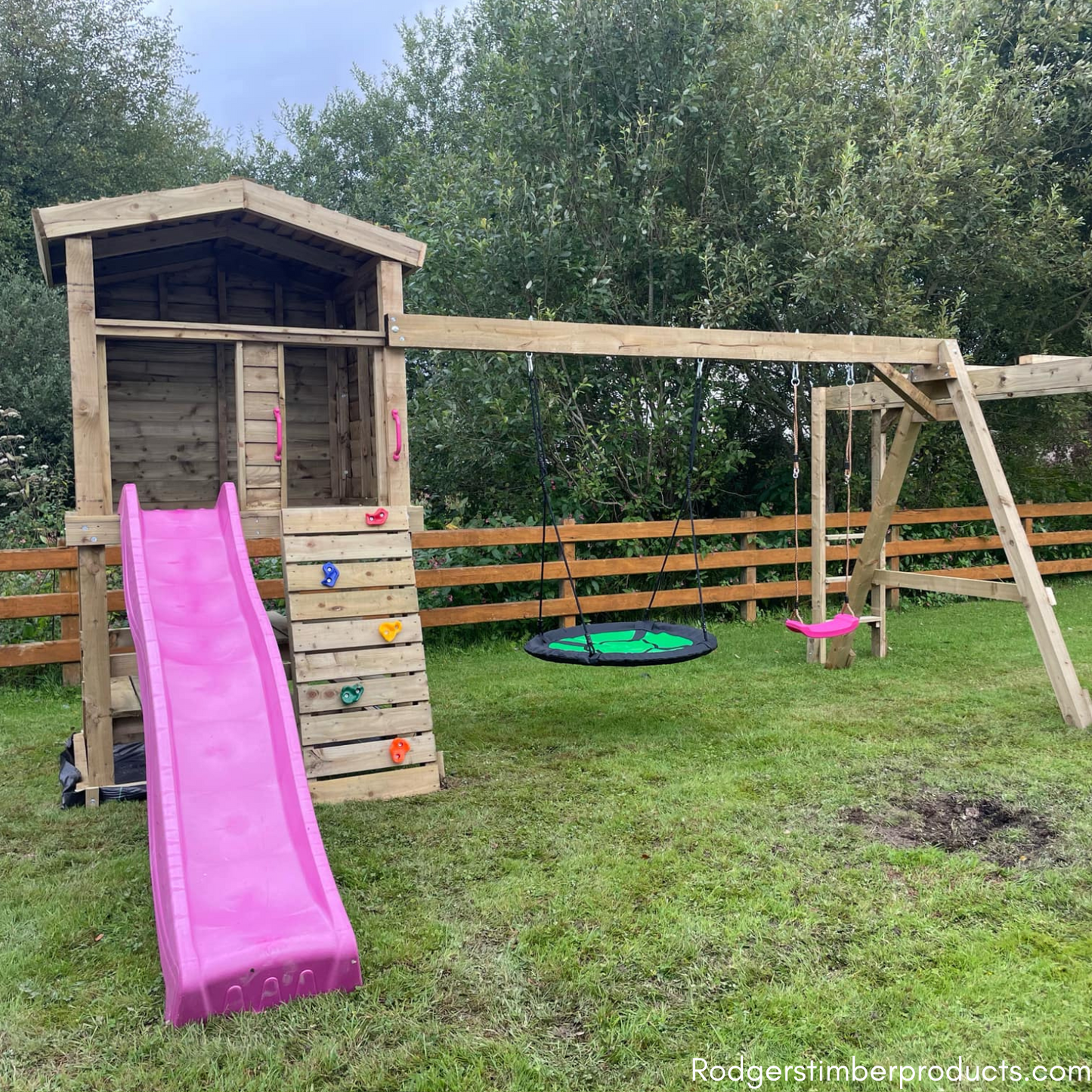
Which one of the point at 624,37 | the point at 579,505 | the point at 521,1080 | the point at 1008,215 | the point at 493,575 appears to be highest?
the point at 624,37

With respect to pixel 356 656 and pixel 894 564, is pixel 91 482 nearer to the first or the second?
pixel 356 656

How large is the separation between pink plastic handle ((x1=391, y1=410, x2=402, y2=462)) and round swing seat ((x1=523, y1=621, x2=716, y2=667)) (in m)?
1.19

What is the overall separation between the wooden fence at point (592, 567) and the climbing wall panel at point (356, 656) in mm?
1782

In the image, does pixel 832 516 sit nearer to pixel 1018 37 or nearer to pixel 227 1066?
pixel 1018 37

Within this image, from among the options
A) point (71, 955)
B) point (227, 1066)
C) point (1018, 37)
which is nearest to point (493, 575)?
point (71, 955)

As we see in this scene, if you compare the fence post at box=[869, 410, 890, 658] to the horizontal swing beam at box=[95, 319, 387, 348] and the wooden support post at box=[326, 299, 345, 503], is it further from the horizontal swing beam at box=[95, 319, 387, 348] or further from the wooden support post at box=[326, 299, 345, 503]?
the horizontal swing beam at box=[95, 319, 387, 348]

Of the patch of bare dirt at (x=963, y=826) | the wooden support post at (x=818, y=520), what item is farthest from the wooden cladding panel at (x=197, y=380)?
the patch of bare dirt at (x=963, y=826)

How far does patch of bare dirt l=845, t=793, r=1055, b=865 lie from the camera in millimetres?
3553

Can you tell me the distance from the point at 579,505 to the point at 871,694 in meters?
3.87

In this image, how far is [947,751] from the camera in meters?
4.76

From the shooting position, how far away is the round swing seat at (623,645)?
444 centimetres

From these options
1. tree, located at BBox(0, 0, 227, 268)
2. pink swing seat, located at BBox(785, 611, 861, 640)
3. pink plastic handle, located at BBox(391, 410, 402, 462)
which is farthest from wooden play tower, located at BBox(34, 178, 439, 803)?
tree, located at BBox(0, 0, 227, 268)

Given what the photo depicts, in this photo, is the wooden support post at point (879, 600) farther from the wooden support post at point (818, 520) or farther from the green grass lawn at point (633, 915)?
the green grass lawn at point (633, 915)

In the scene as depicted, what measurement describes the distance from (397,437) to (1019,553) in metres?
3.61
